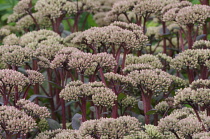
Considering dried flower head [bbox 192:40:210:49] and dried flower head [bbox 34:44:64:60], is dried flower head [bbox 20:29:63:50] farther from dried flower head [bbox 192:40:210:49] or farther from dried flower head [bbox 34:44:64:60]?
dried flower head [bbox 192:40:210:49]

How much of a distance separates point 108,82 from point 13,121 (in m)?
1.81

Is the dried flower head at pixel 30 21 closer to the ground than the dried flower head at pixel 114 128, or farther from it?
farther from it

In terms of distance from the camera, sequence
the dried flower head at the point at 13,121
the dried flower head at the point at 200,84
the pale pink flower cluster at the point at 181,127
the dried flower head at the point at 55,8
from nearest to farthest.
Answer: the pale pink flower cluster at the point at 181,127 → the dried flower head at the point at 13,121 → the dried flower head at the point at 200,84 → the dried flower head at the point at 55,8

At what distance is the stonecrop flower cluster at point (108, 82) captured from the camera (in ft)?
10.8

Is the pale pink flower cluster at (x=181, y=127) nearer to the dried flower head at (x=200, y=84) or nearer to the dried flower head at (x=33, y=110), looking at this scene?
the dried flower head at (x=200, y=84)

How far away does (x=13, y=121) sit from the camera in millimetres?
3273

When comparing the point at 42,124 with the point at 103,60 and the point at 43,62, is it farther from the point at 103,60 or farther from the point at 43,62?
the point at 103,60

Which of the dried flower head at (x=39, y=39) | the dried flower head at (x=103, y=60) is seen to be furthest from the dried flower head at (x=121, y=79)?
the dried flower head at (x=39, y=39)

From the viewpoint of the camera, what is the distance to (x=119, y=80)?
415 centimetres

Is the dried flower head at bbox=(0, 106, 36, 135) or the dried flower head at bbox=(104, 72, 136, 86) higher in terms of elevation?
the dried flower head at bbox=(104, 72, 136, 86)

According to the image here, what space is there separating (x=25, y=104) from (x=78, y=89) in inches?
21.4

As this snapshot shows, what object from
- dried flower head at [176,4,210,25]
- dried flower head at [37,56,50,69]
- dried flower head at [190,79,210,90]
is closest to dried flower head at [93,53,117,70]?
dried flower head at [37,56,50,69]

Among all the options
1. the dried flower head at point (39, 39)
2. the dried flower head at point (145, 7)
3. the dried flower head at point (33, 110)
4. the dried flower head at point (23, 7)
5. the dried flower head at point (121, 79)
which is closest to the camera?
the dried flower head at point (33, 110)

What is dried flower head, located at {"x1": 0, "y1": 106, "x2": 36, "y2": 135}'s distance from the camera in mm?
3273
